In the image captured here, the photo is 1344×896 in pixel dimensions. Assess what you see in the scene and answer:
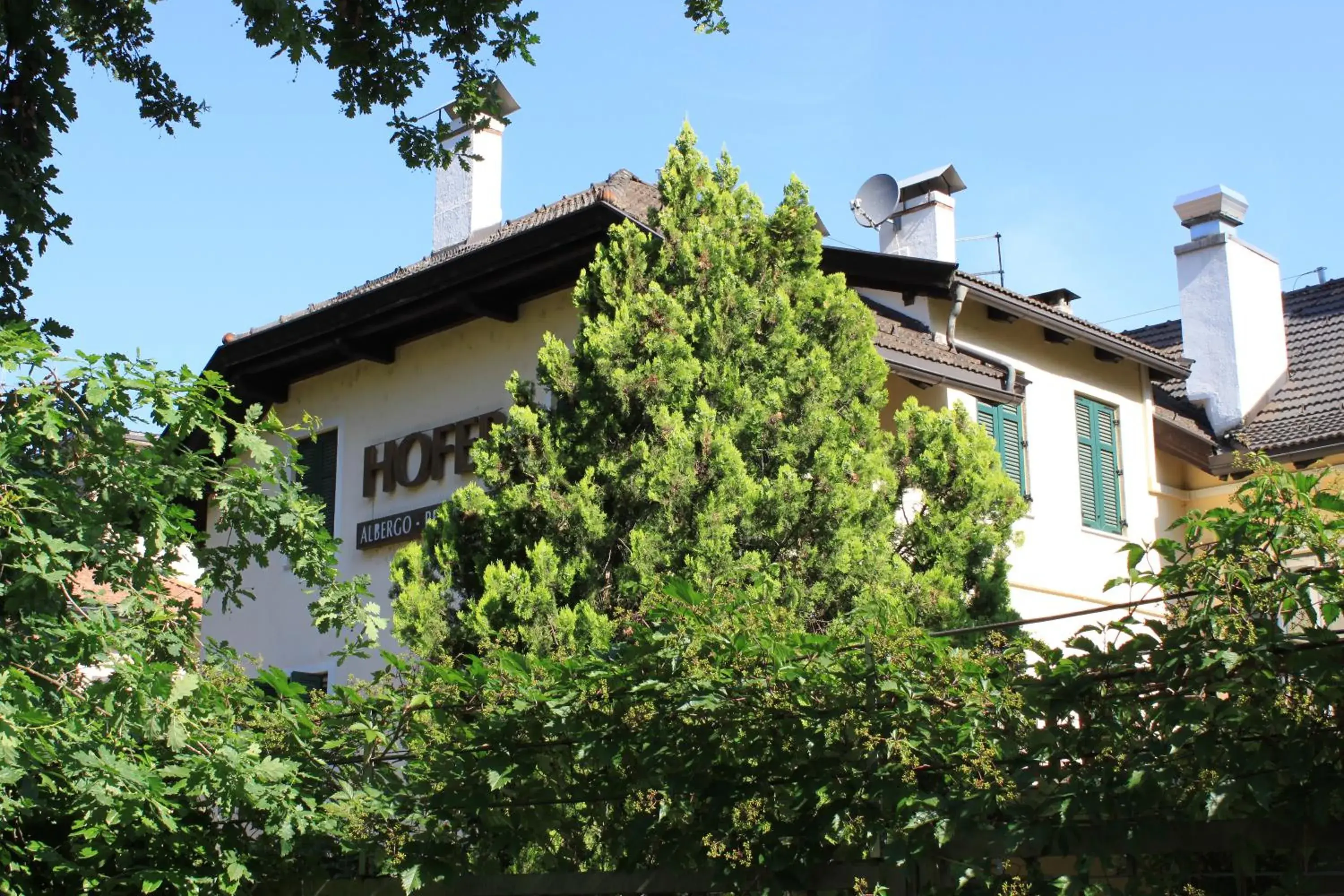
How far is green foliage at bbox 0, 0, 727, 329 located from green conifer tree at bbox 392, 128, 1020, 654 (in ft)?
5.01

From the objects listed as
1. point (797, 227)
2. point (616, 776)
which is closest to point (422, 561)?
point (797, 227)

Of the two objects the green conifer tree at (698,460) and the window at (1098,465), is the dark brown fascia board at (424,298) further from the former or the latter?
the window at (1098,465)

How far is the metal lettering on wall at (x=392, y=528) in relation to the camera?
1355 centimetres

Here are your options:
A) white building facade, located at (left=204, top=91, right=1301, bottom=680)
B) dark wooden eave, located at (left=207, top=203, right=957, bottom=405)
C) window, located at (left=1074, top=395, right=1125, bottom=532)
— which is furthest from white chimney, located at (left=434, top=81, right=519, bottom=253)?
window, located at (left=1074, top=395, right=1125, bottom=532)

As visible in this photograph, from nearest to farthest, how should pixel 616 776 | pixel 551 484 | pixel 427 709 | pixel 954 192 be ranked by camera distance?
pixel 616 776 < pixel 427 709 < pixel 551 484 < pixel 954 192

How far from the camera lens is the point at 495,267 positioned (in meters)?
12.8

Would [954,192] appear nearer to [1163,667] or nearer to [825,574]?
[825,574]

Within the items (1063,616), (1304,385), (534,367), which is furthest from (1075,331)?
(1063,616)

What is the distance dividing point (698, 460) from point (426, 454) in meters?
4.38

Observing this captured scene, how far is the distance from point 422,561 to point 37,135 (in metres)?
3.61

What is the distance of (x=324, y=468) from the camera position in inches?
594

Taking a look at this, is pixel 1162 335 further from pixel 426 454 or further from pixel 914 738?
pixel 914 738

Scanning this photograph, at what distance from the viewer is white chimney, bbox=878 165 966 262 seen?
634 inches

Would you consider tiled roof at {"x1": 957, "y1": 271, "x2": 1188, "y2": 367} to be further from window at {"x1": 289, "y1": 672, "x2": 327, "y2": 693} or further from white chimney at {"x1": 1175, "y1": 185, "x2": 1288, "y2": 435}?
window at {"x1": 289, "y1": 672, "x2": 327, "y2": 693}
